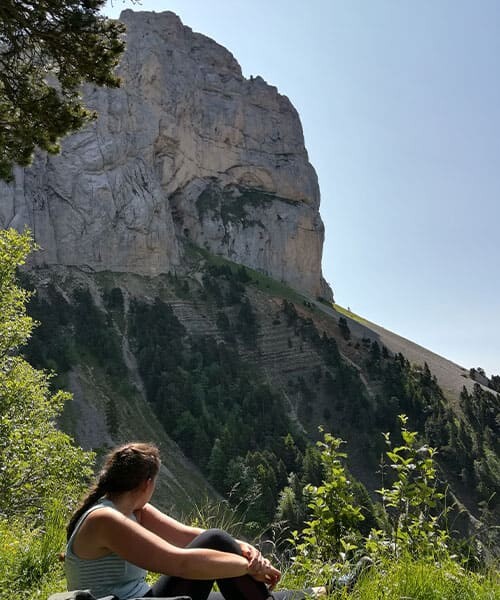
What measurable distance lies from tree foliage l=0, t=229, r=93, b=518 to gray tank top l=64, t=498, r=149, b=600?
4.84 metres

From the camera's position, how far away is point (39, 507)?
7.89 meters

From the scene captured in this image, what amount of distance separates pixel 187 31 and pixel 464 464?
105 metres

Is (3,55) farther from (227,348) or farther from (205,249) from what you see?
(205,249)

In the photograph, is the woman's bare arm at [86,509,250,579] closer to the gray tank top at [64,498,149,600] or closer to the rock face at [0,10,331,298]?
the gray tank top at [64,498,149,600]

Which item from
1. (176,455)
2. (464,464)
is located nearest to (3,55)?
(176,455)

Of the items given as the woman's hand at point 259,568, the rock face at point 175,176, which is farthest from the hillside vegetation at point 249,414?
the rock face at point 175,176

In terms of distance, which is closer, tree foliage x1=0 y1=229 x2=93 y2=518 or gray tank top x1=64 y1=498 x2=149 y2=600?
gray tank top x1=64 y1=498 x2=149 y2=600

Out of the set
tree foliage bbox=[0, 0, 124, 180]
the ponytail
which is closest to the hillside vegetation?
the ponytail

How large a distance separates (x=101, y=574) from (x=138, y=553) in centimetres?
29

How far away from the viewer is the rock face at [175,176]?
252 ft

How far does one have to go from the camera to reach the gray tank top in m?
2.71

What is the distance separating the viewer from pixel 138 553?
262 cm

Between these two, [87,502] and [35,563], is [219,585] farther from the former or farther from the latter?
[35,563]

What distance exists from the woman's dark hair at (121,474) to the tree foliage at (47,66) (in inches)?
219
